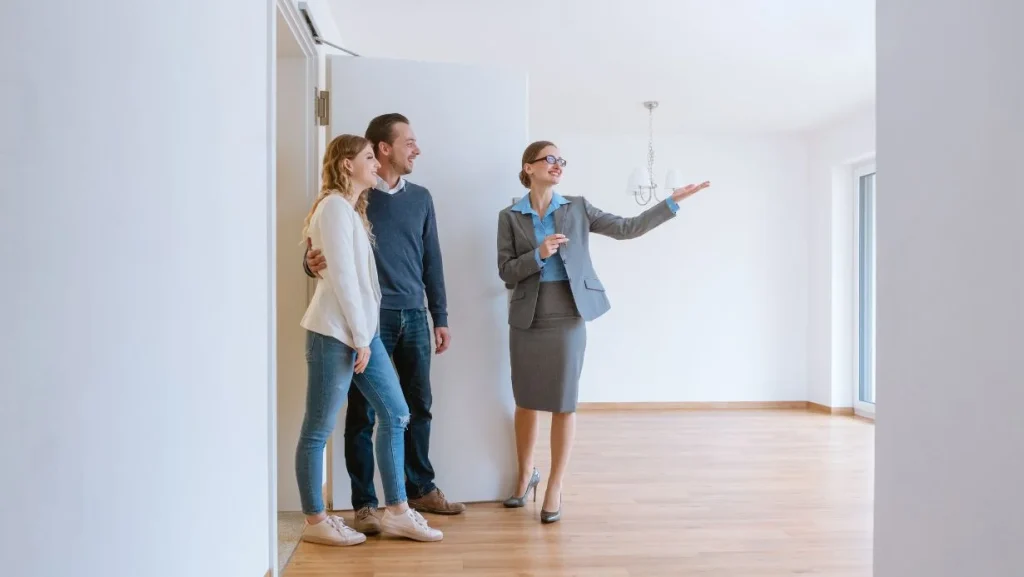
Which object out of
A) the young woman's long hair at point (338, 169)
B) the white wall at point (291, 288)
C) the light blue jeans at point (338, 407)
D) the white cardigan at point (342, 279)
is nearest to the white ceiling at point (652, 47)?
the white wall at point (291, 288)

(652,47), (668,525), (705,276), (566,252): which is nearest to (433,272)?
(566,252)

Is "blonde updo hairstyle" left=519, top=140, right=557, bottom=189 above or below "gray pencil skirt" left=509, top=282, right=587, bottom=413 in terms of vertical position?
above

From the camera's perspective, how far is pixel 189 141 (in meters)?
1.42

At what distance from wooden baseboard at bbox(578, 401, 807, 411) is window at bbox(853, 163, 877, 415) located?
541mm

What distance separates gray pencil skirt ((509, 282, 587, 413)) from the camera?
2.96 meters

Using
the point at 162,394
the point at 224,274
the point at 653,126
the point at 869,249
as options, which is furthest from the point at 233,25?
the point at 869,249

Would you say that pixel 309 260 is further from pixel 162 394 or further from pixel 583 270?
pixel 162 394

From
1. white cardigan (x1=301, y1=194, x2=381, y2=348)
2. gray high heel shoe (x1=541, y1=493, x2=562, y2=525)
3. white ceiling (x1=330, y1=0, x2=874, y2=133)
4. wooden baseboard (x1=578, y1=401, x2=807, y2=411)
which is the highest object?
white ceiling (x1=330, y1=0, x2=874, y2=133)

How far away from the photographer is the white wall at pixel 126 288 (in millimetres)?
880

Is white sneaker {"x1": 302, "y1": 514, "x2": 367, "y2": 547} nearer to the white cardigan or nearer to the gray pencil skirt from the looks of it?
the white cardigan

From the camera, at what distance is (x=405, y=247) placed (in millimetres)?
2869

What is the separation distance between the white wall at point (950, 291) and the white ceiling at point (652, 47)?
86.2 inches

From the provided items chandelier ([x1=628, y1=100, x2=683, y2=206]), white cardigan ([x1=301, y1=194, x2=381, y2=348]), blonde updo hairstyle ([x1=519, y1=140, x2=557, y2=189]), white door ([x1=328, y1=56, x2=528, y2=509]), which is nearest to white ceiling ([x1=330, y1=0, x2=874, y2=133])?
chandelier ([x1=628, y1=100, x2=683, y2=206])

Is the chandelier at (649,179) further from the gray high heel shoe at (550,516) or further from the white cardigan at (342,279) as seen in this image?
the white cardigan at (342,279)
